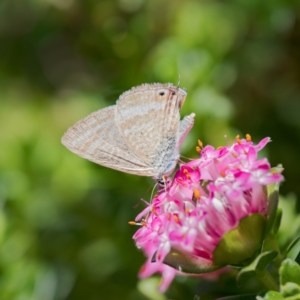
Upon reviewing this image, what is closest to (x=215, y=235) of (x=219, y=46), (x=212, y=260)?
(x=212, y=260)

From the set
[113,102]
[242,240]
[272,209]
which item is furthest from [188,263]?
[113,102]

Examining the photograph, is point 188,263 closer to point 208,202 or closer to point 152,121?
point 208,202

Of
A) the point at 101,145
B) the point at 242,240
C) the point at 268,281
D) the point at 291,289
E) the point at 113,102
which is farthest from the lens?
the point at 113,102

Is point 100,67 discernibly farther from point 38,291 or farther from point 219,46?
point 38,291

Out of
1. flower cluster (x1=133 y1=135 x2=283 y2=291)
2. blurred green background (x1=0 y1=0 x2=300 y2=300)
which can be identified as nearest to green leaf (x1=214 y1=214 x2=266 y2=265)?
flower cluster (x1=133 y1=135 x2=283 y2=291)

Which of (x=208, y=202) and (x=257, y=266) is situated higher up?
(x=208, y=202)
